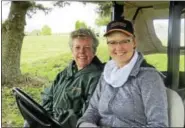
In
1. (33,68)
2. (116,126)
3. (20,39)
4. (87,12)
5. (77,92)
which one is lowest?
(116,126)

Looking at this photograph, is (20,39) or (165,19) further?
(20,39)

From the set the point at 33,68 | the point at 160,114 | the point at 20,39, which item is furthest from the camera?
the point at 20,39

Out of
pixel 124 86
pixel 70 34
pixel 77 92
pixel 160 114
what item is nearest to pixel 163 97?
pixel 160 114

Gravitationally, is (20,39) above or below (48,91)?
above

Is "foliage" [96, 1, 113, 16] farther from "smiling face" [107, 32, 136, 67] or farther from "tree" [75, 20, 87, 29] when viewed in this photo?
"smiling face" [107, 32, 136, 67]

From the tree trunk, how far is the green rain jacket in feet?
0.88

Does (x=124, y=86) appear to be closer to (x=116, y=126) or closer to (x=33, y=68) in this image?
(x=116, y=126)

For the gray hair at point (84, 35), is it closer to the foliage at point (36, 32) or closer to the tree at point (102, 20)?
the tree at point (102, 20)

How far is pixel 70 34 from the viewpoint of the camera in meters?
2.23

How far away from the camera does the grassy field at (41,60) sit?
1968 millimetres

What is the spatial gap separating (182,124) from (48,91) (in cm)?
96

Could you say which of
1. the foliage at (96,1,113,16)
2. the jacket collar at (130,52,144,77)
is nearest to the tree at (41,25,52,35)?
the foliage at (96,1,113,16)

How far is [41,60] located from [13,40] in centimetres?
31

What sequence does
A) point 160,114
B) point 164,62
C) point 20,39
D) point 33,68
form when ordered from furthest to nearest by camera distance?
point 20,39 < point 33,68 < point 164,62 < point 160,114
